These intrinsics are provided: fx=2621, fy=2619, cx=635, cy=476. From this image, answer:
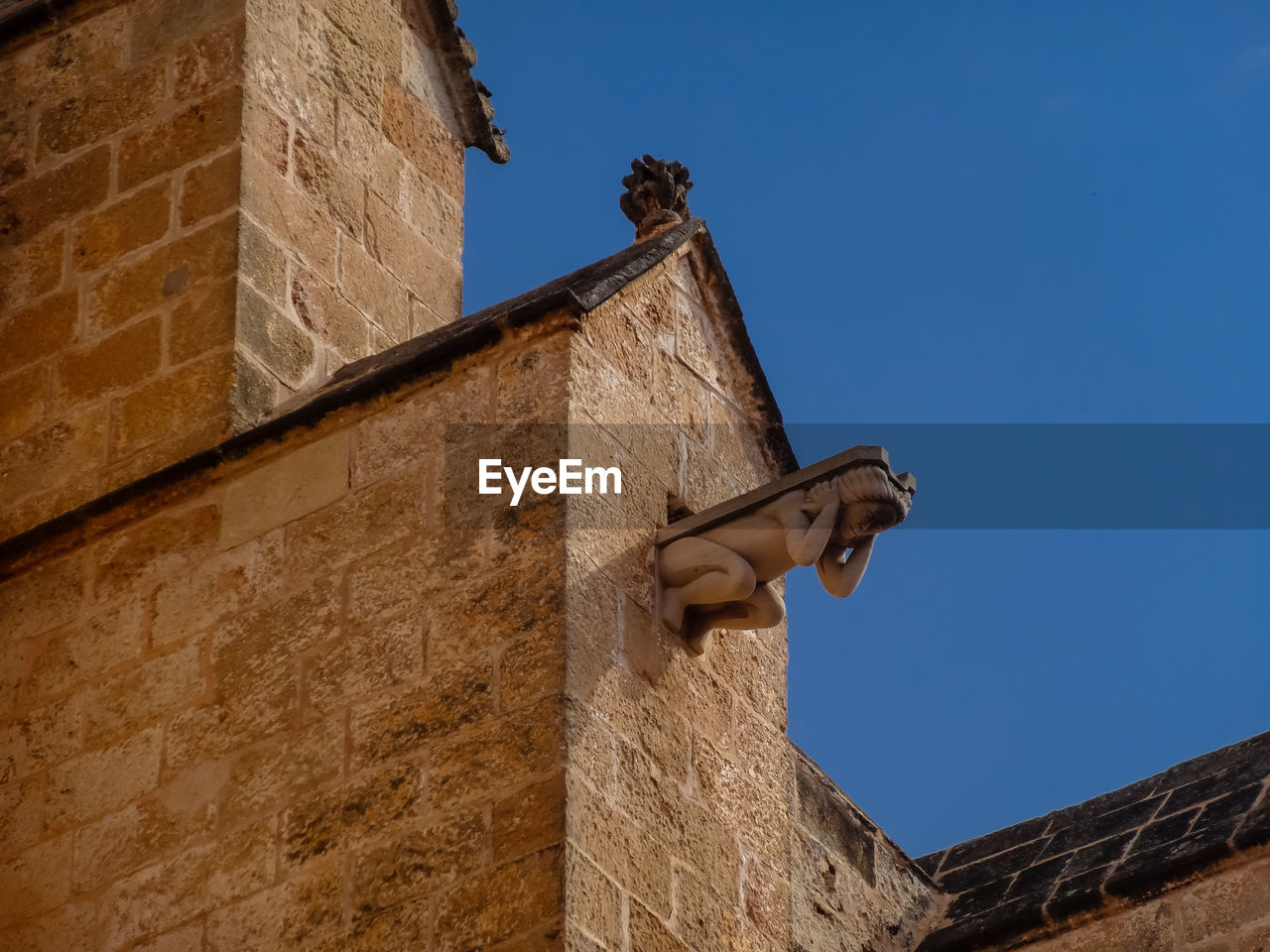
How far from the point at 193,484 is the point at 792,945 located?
2.17m

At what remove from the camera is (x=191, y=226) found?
23.4 ft

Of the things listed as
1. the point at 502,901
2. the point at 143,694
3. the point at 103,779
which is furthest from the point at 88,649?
the point at 502,901

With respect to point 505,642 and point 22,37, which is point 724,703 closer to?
point 505,642

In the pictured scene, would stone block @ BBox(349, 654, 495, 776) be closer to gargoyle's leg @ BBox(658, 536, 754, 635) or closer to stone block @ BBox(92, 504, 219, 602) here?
gargoyle's leg @ BBox(658, 536, 754, 635)

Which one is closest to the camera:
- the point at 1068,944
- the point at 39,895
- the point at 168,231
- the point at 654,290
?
the point at 39,895

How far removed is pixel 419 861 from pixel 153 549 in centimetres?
136

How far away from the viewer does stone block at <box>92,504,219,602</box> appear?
21.2ft

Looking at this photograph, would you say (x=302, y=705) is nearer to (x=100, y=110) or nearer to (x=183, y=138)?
(x=183, y=138)

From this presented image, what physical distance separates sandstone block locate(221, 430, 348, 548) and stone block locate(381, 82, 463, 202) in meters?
1.76

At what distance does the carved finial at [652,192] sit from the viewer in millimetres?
7234

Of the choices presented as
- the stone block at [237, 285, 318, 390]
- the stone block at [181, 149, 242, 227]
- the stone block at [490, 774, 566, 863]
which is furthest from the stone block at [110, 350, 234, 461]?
the stone block at [490, 774, 566, 863]

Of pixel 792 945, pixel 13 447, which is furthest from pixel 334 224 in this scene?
pixel 792 945

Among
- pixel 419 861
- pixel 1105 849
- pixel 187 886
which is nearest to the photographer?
pixel 419 861

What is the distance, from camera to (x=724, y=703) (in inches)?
253
